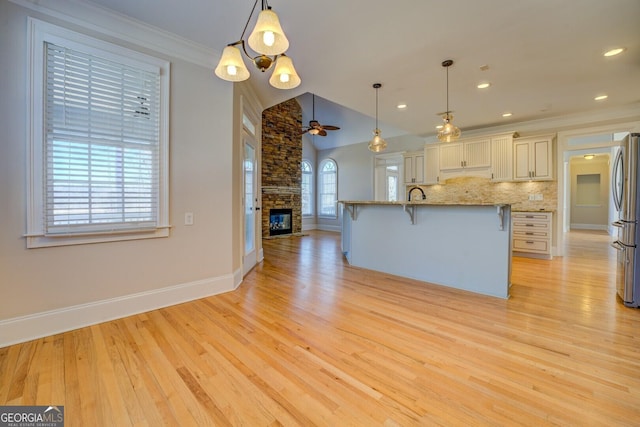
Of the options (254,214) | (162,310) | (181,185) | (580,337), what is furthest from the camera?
(254,214)

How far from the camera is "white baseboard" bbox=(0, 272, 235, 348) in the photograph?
2084 mm

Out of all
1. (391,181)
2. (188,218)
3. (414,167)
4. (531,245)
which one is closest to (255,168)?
(188,218)

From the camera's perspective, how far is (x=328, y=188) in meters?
9.97

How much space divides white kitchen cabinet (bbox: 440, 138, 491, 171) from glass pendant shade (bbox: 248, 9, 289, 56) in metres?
5.71

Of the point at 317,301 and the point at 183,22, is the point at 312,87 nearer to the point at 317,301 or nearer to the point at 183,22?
the point at 183,22

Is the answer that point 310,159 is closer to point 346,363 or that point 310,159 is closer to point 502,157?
point 502,157

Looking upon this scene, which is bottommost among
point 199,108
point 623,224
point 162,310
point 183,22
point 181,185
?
point 162,310

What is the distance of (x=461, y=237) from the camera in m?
3.38

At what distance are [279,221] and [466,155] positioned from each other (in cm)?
530

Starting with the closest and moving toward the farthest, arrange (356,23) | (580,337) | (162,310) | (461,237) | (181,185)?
(580,337), (356,23), (162,310), (181,185), (461,237)

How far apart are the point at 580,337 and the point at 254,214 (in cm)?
423

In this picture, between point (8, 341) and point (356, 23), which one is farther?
point (356, 23)

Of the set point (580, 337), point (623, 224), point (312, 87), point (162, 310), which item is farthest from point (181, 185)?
point (623, 224)

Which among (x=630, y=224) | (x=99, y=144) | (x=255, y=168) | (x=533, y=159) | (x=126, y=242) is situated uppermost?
(x=533, y=159)
